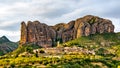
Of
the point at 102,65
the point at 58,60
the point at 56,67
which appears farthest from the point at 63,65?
the point at 102,65

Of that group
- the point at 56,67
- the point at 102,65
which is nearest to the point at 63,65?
the point at 56,67

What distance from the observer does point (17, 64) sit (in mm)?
185875

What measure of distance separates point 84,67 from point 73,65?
25.4 ft

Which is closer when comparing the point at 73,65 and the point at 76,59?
the point at 73,65

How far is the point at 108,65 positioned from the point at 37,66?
42585 millimetres

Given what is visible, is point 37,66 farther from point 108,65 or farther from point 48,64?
point 108,65

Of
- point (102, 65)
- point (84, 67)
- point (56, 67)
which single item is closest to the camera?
point (56, 67)

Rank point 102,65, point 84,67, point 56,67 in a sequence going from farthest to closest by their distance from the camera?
point 102,65 < point 84,67 < point 56,67

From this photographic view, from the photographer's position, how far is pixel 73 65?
17812 centimetres

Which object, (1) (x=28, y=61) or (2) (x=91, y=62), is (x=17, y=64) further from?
(2) (x=91, y=62)

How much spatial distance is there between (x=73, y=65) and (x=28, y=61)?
2687 cm

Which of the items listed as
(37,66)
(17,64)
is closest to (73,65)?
(37,66)

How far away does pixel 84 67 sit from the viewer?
7205 inches

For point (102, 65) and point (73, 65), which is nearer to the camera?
point (73, 65)
